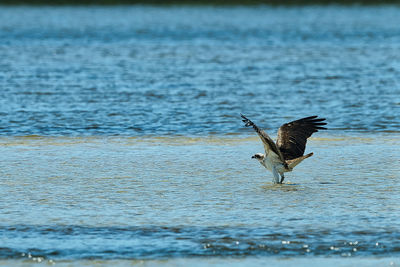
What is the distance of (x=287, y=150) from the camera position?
11.0 meters

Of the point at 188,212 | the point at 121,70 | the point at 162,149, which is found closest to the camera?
the point at 188,212

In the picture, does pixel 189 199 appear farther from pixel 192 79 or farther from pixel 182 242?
pixel 192 79

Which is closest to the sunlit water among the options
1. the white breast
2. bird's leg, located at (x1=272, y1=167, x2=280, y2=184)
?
bird's leg, located at (x1=272, y1=167, x2=280, y2=184)

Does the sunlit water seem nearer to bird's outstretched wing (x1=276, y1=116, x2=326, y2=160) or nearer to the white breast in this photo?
the white breast

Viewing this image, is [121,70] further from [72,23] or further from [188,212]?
[72,23]

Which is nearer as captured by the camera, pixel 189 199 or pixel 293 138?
pixel 189 199

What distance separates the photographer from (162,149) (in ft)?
42.9

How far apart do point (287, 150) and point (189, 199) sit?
5.57 ft

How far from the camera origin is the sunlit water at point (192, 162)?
26.3 ft

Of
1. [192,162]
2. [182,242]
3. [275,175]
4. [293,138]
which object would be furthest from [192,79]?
[182,242]

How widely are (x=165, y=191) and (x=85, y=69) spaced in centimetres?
1535

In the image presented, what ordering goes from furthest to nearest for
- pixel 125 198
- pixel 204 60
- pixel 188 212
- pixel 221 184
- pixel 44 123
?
1. pixel 204 60
2. pixel 44 123
3. pixel 221 184
4. pixel 125 198
5. pixel 188 212

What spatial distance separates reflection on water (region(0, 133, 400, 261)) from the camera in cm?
799

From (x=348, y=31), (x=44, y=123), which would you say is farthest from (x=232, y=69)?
(x=348, y=31)
